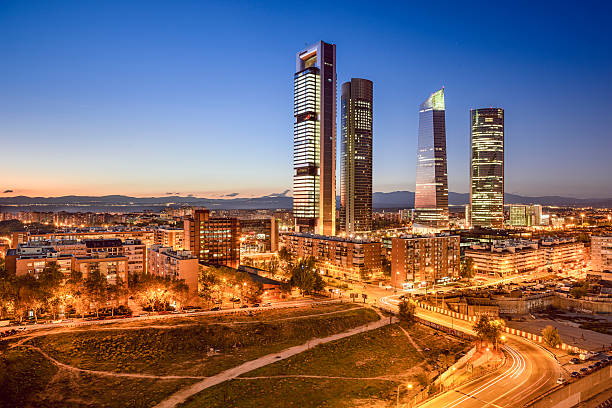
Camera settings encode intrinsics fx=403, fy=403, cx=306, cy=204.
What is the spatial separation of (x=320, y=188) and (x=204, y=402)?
11888 cm

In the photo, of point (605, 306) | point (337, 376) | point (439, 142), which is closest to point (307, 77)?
point (439, 142)

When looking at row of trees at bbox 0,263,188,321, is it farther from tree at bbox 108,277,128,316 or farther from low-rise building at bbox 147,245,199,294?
low-rise building at bbox 147,245,199,294

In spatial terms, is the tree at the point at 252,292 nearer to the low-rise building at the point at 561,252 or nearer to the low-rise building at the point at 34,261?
the low-rise building at the point at 34,261

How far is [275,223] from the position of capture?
13012 cm

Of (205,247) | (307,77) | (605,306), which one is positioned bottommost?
(605,306)

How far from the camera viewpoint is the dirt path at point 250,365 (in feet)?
113

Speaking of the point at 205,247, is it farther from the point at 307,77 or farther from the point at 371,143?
the point at 371,143

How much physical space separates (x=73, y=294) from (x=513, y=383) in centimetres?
5391

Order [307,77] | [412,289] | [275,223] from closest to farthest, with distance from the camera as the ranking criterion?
[412,289]
[275,223]
[307,77]

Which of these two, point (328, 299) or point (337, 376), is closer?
point (337, 376)

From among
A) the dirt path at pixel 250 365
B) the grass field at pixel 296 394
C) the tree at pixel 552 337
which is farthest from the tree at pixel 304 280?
the tree at pixel 552 337

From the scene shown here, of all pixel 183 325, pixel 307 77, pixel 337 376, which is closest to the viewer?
pixel 337 376

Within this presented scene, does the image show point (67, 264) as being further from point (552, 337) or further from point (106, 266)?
point (552, 337)

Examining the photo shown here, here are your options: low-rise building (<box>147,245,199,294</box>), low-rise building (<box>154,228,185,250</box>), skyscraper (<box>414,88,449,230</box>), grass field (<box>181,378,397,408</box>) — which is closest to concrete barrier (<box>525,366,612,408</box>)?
grass field (<box>181,378,397,408</box>)
